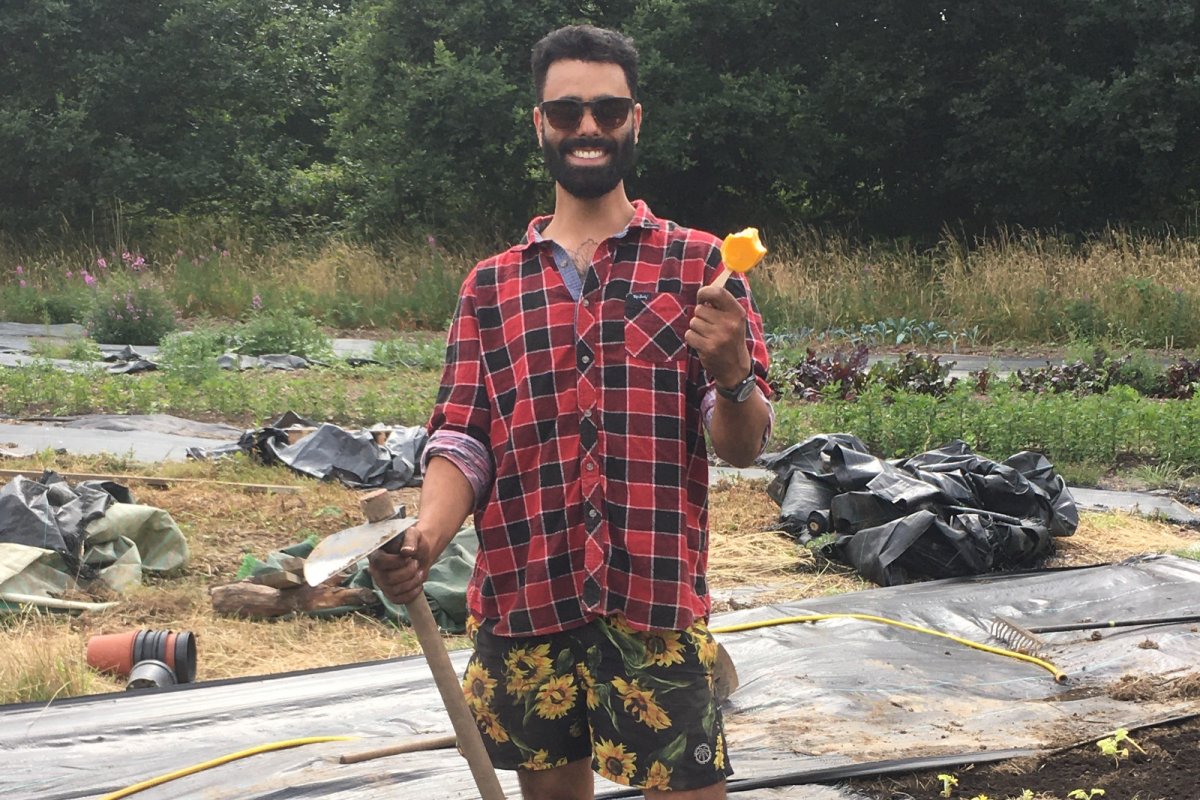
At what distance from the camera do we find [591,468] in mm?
1940

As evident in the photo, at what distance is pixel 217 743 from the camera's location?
125 inches

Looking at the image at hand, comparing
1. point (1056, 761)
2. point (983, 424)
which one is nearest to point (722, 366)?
point (1056, 761)

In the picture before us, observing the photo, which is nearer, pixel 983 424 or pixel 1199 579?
pixel 1199 579

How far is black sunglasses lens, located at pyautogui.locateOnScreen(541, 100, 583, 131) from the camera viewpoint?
1.98 meters

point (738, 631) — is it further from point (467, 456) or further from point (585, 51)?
point (585, 51)

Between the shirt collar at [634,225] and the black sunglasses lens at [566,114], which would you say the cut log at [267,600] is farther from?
the black sunglasses lens at [566,114]

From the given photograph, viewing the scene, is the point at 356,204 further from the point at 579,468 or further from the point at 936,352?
the point at 579,468

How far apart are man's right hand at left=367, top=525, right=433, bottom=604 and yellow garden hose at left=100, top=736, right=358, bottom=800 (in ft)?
5.09

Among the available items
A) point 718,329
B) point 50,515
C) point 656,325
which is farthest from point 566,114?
point 50,515

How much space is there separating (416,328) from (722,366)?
41.5ft

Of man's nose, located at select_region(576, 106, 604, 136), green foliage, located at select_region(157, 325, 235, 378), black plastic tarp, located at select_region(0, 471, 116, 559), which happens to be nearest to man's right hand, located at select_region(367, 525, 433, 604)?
man's nose, located at select_region(576, 106, 604, 136)

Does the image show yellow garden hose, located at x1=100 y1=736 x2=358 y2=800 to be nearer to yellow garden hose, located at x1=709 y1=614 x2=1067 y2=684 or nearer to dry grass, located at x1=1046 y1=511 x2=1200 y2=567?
yellow garden hose, located at x1=709 y1=614 x2=1067 y2=684

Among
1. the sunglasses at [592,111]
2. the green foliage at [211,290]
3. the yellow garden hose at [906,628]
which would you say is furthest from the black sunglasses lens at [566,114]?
the green foliage at [211,290]

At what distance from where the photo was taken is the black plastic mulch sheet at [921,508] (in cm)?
502
